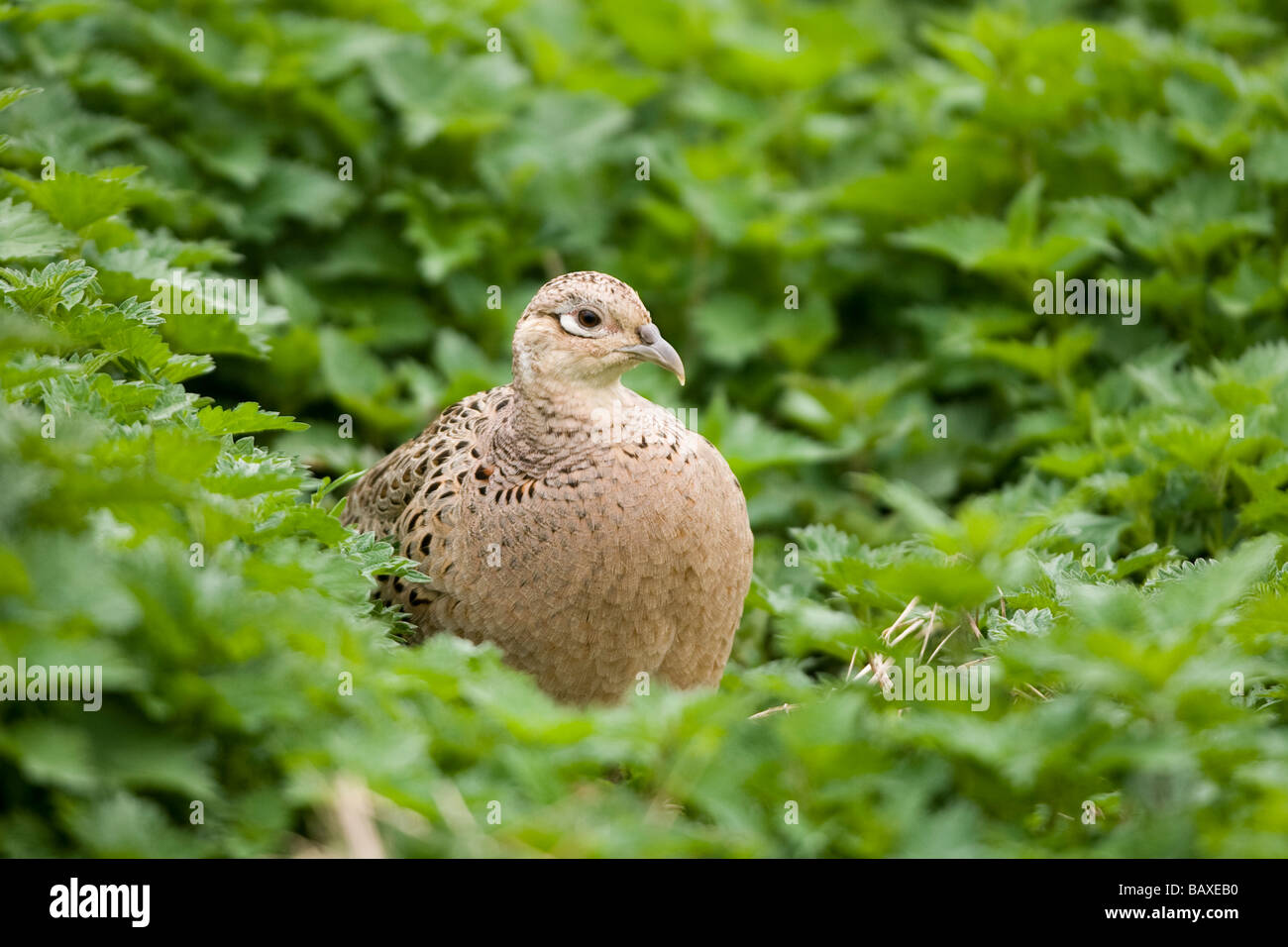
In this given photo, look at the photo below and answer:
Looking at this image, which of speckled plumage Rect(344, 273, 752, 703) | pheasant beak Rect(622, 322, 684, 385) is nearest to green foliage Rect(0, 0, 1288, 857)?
speckled plumage Rect(344, 273, 752, 703)

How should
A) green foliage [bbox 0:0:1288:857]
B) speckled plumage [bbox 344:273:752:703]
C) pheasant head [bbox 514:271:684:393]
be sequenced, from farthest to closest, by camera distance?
1. pheasant head [bbox 514:271:684:393]
2. speckled plumage [bbox 344:273:752:703]
3. green foliage [bbox 0:0:1288:857]

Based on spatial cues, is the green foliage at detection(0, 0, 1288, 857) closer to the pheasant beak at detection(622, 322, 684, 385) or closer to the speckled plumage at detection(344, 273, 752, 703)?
the speckled plumage at detection(344, 273, 752, 703)

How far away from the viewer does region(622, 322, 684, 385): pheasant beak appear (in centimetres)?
422

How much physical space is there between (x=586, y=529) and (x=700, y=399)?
9.05 ft

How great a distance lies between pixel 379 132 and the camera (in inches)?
255

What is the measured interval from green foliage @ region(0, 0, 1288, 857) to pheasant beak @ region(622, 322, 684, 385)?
772 mm

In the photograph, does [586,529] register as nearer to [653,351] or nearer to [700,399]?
[653,351]

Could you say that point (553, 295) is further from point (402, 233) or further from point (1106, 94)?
point (1106, 94)

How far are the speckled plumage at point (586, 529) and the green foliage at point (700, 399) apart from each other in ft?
0.91

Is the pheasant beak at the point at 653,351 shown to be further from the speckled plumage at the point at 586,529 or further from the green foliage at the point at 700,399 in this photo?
the green foliage at the point at 700,399

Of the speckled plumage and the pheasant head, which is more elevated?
the pheasant head

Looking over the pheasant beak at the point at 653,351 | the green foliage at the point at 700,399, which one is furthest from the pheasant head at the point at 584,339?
the green foliage at the point at 700,399

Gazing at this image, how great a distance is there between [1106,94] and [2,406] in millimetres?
4935
